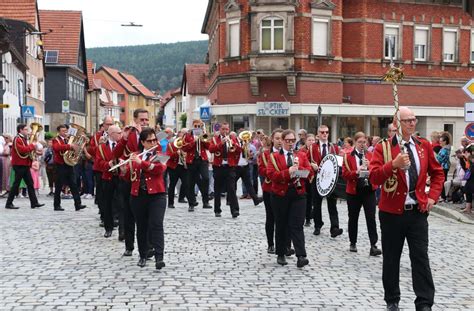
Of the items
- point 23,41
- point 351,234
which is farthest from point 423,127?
point 351,234

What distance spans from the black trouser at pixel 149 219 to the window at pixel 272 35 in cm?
2931

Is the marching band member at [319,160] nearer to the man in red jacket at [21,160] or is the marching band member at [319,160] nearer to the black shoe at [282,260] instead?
the black shoe at [282,260]

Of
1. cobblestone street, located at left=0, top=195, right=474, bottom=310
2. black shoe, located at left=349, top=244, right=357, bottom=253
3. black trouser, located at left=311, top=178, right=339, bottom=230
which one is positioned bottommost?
cobblestone street, located at left=0, top=195, right=474, bottom=310

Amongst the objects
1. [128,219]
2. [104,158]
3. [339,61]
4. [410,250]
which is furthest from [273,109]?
[410,250]

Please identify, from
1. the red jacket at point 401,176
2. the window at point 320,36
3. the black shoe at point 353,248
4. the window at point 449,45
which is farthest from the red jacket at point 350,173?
the window at point 449,45

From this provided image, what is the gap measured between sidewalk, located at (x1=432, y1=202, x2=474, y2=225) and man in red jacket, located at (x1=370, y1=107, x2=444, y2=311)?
8012 millimetres

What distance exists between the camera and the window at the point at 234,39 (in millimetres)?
39247

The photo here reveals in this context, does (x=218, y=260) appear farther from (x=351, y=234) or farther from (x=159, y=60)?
(x=159, y=60)


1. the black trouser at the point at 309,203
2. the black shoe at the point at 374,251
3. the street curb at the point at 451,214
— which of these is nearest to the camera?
the black shoe at the point at 374,251

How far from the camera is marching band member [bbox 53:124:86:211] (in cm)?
1652

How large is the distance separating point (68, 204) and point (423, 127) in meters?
28.4

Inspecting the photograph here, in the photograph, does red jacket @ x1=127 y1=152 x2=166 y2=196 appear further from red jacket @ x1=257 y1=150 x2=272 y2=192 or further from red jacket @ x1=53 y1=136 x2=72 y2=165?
red jacket @ x1=53 y1=136 x2=72 y2=165

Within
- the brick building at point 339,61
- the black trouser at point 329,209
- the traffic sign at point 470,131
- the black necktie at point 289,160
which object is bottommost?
the black trouser at point 329,209

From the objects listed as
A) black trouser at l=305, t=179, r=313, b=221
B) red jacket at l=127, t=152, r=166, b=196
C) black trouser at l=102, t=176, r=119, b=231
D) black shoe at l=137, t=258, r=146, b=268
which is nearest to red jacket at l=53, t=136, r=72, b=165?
black trouser at l=102, t=176, r=119, b=231
